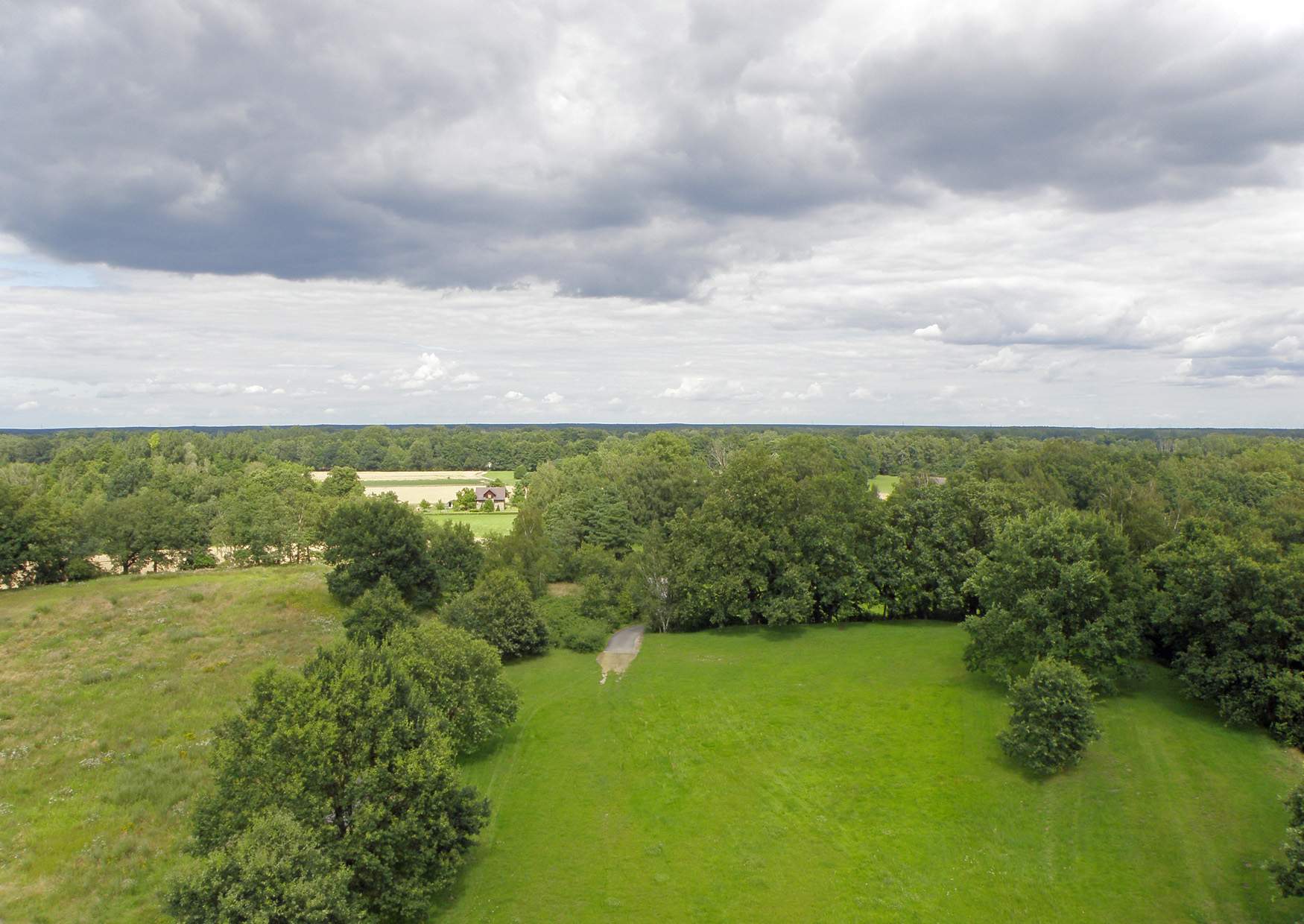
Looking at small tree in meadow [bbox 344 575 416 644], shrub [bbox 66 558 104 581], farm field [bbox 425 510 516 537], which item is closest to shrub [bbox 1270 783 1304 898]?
small tree in meadow [bbox 344 575 416 644]

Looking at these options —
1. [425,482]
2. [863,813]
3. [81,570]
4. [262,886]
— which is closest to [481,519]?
[81,570]

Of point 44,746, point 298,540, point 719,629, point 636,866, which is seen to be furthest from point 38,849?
point 298,540

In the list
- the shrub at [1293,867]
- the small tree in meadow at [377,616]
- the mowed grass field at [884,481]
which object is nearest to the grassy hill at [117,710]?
the small tree in meadow at [377,616]

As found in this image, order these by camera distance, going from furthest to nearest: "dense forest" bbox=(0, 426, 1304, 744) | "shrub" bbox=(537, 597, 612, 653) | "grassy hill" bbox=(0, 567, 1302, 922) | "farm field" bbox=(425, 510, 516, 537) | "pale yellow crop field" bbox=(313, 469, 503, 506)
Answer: "pale yellow crop field" bbox=(313, 469, 503, 506) < "farm field" bbox=(425, 510, 516, 537) < "shrub" bbox=(537, 597, 612, 653) < "dense forest" bbox=(0, 426, 1304, 744) < "grassy hill" bbox=(0, 567, 1302, 922)

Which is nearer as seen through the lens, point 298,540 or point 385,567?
point 385,567

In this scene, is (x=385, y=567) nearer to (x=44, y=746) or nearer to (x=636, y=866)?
(x=44, y=746)

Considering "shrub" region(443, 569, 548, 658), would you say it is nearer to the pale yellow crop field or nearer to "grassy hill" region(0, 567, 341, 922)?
"grassy hill" region(0, 567, 341, 922)

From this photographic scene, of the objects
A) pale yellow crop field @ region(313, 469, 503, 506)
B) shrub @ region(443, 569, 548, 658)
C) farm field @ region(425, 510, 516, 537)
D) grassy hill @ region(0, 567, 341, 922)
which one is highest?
shrub @ region(443, 569, 548, 658)
